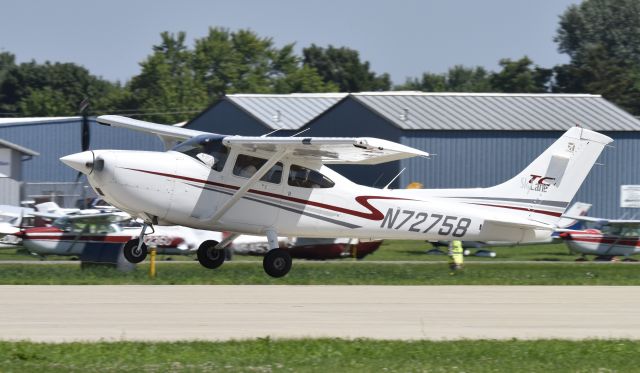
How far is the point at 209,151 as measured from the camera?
1989cm

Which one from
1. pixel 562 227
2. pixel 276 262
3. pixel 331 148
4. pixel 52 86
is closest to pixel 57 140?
pixel 562 227

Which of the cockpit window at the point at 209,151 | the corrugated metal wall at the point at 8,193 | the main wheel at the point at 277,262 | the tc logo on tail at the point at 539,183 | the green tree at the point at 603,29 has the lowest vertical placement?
the main wheel at the point at 277,262

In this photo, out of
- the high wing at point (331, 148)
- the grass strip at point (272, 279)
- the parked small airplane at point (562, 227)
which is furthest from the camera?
the parked small airplane at point (562, 227)

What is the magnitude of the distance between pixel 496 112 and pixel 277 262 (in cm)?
3169

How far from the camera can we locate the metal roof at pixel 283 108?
2258 inches

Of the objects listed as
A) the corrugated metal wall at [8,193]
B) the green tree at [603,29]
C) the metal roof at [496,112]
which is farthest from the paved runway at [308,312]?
the green tree at [603,29]

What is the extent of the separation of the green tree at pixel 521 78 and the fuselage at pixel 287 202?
78.3 meters

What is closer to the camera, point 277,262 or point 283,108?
Answer: point 277,262

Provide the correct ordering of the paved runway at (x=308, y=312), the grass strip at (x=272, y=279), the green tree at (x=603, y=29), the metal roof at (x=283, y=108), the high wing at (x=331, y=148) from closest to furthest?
1. the paved runway at (x=308, y=312)
2. the high wing at (x=331, y=148)
3. the grass strip at (x=272, y=279)
4. the metal roof at (x=283, y=108)
5. the green tree at (x=603, y=29)

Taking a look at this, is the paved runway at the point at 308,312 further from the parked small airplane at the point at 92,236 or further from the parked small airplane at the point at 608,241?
the parked small airplane at the point at 608,241

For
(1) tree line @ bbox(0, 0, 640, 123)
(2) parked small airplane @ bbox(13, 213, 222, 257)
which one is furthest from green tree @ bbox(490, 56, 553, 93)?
(2) parked small airplane @ bbox(13, 213, 222, 257)

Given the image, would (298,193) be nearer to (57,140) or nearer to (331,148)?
(331,148)

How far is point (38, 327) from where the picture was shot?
45.3ft

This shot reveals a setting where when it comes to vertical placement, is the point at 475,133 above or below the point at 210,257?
above
